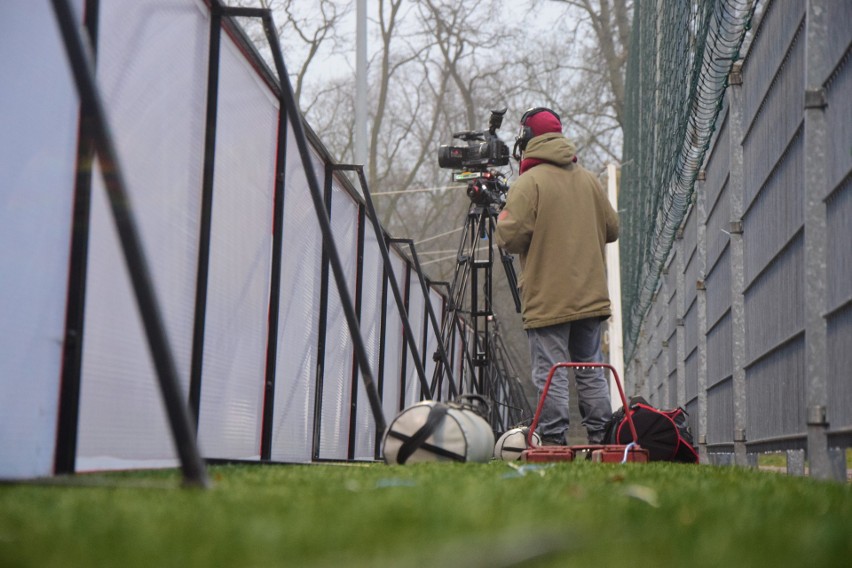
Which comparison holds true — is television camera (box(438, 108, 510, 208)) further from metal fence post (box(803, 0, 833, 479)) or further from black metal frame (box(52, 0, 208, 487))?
black metal frame (box(52, 0, 208, 487))

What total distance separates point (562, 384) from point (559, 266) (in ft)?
1.76

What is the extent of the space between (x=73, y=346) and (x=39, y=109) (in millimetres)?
499

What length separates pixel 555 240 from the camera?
5160mm

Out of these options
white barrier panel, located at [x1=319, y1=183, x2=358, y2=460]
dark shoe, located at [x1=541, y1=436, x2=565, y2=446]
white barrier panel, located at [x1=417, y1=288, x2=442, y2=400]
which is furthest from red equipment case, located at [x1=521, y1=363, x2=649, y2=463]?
white barrier panel, located at [x1=417, y1=288, x2=442, y2=400]

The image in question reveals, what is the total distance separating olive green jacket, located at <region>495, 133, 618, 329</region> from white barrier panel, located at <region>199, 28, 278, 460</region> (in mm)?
1417

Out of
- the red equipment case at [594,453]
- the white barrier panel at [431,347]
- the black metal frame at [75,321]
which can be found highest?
the white barrier panel at [431,347]

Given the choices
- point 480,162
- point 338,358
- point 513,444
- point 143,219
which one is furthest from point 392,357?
point 143,219

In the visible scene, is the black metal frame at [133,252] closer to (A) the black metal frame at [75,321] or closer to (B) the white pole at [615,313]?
(A) the black metal frame at [75,321]

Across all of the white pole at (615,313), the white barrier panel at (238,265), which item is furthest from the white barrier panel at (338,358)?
the white pole at (615,313)

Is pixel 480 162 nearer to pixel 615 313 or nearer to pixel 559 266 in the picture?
pixel 559 266

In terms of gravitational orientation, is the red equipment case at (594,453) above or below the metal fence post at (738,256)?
below

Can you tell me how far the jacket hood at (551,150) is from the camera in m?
5.21

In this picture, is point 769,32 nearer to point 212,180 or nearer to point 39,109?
point 212,180

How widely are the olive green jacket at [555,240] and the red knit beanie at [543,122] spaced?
14cm
